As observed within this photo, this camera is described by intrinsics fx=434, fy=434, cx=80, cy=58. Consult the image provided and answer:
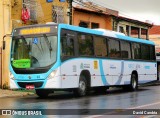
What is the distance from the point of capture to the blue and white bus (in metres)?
18.6

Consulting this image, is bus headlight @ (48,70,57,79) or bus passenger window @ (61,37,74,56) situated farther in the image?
bus passenger window @ (61,37,74,56)

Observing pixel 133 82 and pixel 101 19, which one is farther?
pixel 101 19

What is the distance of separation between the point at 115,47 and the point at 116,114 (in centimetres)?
1122

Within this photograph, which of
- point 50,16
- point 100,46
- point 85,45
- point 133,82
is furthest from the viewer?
point 50,16

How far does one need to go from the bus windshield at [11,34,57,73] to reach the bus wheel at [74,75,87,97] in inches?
93.2

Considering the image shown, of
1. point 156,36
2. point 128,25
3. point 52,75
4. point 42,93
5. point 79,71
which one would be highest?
point 156,36

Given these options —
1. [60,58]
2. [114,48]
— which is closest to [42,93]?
[60,58]

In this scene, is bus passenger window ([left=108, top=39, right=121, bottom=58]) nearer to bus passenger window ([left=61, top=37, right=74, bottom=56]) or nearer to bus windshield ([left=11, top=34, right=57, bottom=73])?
bus passenger window ([left=61, top=37, right=74, bottom=56])

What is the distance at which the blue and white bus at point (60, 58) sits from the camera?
18.6 meters

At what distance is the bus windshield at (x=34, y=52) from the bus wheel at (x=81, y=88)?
2.37 metres

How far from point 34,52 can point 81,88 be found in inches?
121

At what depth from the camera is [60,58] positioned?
18.6 metres

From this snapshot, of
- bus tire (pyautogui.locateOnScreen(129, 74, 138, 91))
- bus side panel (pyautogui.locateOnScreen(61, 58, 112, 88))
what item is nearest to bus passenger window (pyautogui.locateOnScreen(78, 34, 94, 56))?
bus side panel (pyautogui.locateOnScreen(61, 58, 112, 88))

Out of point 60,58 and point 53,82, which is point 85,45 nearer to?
point 60,58
